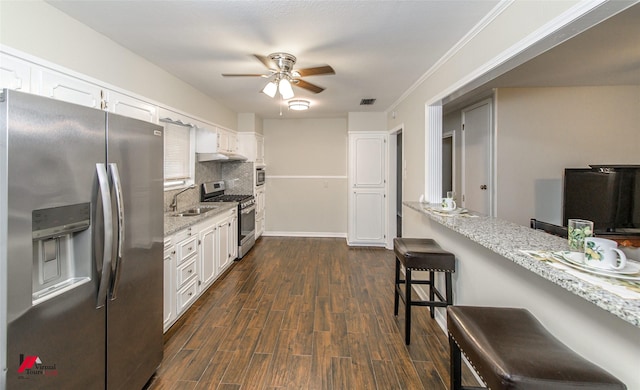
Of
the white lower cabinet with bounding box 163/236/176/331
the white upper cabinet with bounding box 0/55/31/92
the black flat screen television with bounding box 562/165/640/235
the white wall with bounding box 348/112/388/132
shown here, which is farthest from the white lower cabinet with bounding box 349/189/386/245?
the white upper cabinet with bounding box 0/55/31/92

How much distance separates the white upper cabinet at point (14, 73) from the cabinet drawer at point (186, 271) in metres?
1.70

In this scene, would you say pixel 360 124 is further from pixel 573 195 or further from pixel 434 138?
pixel 573 195

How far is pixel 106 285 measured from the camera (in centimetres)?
136

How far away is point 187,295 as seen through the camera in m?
2.70

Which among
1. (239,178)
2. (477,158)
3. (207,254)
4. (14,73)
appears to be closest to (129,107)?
(14,73)

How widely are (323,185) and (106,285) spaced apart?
481cm

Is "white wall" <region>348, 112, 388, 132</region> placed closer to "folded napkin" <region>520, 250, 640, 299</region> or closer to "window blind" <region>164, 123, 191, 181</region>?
"window blind" <region>164, 123, 191, 181</region>

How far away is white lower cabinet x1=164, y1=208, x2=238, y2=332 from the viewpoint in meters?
2.37

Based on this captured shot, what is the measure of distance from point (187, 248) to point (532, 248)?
277 centimetres

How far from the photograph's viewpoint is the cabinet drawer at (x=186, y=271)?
2.54m

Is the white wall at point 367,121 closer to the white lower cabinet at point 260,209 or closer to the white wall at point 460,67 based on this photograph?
the white wall at point 460,67

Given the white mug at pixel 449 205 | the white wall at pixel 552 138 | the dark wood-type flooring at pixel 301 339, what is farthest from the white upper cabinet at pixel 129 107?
the white wall at pixel 552 138

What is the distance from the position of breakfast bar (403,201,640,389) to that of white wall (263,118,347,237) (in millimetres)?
3760

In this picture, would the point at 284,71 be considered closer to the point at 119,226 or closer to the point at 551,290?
the point at 119,226
